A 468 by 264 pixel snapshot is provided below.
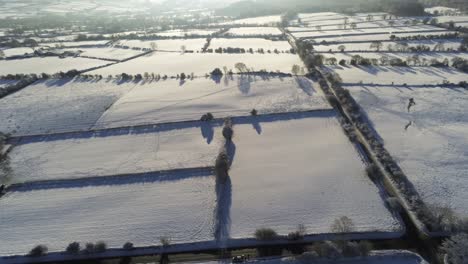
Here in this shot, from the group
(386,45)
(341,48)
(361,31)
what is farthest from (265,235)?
(361,31)

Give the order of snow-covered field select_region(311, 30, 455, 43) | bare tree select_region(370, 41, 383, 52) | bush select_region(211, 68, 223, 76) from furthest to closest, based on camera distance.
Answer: snow-covered field select_region(311, 30, 455, 43)
bare tree select_region(370, 41, 383, 52)
bush select_region(211, 68, 223, 76)

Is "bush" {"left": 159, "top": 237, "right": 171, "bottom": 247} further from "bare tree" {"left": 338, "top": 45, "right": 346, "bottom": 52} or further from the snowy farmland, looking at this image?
the snowy farmland

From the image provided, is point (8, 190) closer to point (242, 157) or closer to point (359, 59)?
point (242, 157)

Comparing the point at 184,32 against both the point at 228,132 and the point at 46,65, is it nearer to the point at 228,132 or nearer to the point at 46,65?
the point at 46,65

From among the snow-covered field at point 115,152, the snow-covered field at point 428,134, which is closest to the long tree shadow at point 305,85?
the snow-covered field at point 428,134

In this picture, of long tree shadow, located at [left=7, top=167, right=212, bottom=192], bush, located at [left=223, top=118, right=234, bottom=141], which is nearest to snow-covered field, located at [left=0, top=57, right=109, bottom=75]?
long tree shadow, located at [left=7, top=167, right=212, bottom=192]

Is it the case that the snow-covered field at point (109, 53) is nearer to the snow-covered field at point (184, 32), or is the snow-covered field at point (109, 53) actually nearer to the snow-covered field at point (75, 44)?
the snow-covered field at point (75, 44)
